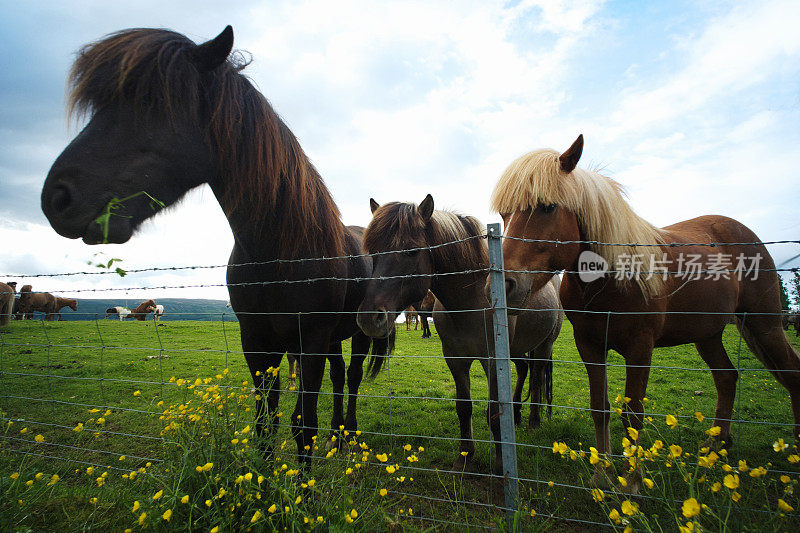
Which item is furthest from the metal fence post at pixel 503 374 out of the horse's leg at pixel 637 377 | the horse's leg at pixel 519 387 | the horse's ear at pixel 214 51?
the horse's leg at pixel 519 387

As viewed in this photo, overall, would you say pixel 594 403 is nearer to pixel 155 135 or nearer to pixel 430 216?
pixel 430 216

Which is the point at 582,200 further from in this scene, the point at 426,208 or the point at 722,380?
the point at 722,380

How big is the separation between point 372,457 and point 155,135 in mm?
3423

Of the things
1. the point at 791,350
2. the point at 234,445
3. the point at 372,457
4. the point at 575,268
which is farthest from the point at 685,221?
the point at 234,445

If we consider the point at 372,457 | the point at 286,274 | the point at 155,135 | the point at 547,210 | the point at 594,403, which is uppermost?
the point at 155,135

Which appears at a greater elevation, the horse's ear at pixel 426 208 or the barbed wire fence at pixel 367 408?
the horse's ear at pixel 426 208

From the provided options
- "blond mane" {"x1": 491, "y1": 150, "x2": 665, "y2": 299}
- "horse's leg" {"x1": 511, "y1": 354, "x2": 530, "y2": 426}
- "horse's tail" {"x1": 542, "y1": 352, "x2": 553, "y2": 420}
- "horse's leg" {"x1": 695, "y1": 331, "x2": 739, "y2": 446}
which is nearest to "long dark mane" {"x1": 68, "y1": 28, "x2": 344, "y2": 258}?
"blond mane" {"x1": 491, "y1": 150, "x2": 665, "y2": 299}

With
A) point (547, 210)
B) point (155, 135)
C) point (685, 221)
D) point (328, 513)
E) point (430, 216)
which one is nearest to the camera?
point (328, 513)

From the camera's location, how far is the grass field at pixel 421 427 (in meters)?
2.33

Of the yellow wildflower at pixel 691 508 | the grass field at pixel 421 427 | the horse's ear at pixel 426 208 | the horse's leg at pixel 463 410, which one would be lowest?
the grass field at pixel 421 427

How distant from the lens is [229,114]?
2221mm

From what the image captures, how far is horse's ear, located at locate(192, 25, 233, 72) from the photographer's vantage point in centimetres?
206

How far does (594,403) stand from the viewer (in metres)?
2.84

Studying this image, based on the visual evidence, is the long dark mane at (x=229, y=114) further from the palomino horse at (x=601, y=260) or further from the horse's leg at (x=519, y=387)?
the horse's leg at (x=519, y=387)
